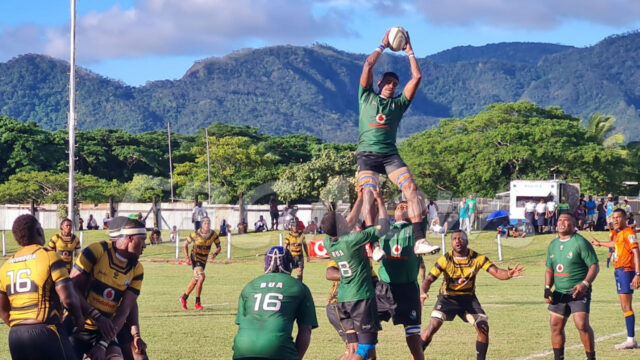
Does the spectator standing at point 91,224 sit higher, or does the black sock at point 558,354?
the black sock at point 558,354

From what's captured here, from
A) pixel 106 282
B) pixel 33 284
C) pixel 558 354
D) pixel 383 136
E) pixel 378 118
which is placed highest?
pixel 378 118

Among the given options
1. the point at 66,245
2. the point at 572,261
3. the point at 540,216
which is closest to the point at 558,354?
the point at 572,261

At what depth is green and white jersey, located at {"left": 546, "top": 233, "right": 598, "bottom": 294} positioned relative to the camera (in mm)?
12058

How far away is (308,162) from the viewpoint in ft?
218

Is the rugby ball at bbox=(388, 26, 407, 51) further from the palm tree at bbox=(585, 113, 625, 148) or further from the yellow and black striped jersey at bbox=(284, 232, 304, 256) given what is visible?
the palm tree at bbox=(585, 113, 625, 148)

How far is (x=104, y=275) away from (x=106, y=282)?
8 centimetres

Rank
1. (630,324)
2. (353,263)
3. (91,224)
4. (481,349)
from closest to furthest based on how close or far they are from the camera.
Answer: (353,263) → (481,349) → (630,324) → (91,224)

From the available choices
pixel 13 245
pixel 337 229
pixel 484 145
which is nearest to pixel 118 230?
pixel 337 229

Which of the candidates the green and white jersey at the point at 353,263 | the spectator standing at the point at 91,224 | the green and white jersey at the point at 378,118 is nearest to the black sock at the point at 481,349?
the green and white jersey at the point at 353,263

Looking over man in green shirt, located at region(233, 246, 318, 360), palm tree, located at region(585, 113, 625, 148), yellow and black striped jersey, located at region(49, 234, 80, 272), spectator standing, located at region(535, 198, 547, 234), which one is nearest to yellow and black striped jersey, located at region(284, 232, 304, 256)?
yellow and black striped jersey, located at region(49, 234, 80, 272)

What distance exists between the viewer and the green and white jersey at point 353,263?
996 centimetres

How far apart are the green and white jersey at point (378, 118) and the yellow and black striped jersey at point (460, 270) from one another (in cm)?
175

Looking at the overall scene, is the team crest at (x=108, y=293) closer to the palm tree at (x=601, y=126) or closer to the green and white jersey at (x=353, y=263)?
the green and white jersey at (x=353, y=263)

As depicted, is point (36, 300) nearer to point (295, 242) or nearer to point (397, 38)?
point (397, 38)
